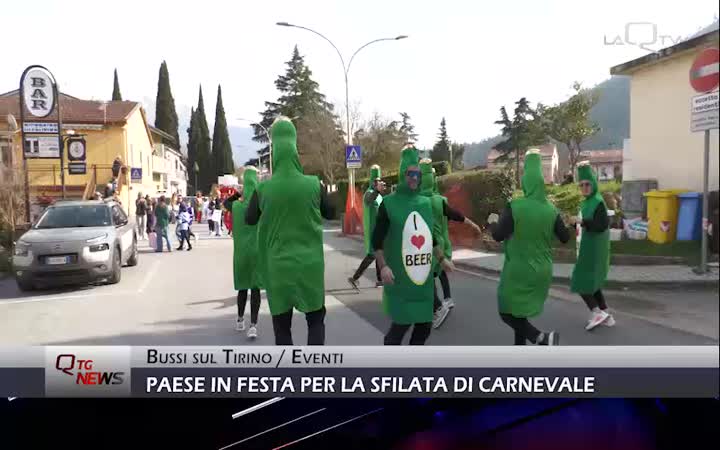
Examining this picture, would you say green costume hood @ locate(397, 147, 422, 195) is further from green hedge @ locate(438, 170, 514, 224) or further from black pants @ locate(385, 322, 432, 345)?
black pants @ locate(385, 322, 432, 345)

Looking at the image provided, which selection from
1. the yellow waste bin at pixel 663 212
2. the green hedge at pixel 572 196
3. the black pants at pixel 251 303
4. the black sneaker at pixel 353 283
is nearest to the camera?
the yellow waste bin at pixel 663 212

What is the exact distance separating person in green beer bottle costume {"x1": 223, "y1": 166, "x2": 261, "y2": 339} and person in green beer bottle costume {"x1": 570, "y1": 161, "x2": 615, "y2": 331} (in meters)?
1.08

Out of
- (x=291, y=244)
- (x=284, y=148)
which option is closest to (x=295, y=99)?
(x=284, y=148)

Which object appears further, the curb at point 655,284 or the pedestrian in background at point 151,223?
the pedestrian in background at point 151,223

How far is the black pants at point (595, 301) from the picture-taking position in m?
1.72

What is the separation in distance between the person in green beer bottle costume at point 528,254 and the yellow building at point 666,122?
0.28 m

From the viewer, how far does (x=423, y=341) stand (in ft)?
6.38

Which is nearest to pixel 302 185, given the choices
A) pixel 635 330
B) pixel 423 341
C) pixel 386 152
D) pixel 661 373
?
pixel 386 152

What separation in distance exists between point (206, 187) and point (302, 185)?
330mm

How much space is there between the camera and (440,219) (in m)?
2.00

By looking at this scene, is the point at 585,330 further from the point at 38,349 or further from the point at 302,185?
the point at 38,349

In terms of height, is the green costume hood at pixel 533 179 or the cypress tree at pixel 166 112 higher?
the cypress tree at pixel 166 112

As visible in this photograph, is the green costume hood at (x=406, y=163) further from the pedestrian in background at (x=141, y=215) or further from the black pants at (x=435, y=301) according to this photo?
the pedestrian in background at (x=141, y=215)

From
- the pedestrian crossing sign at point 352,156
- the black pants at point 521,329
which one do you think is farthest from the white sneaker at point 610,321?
the pedestrian crossing sign at point 352,156
